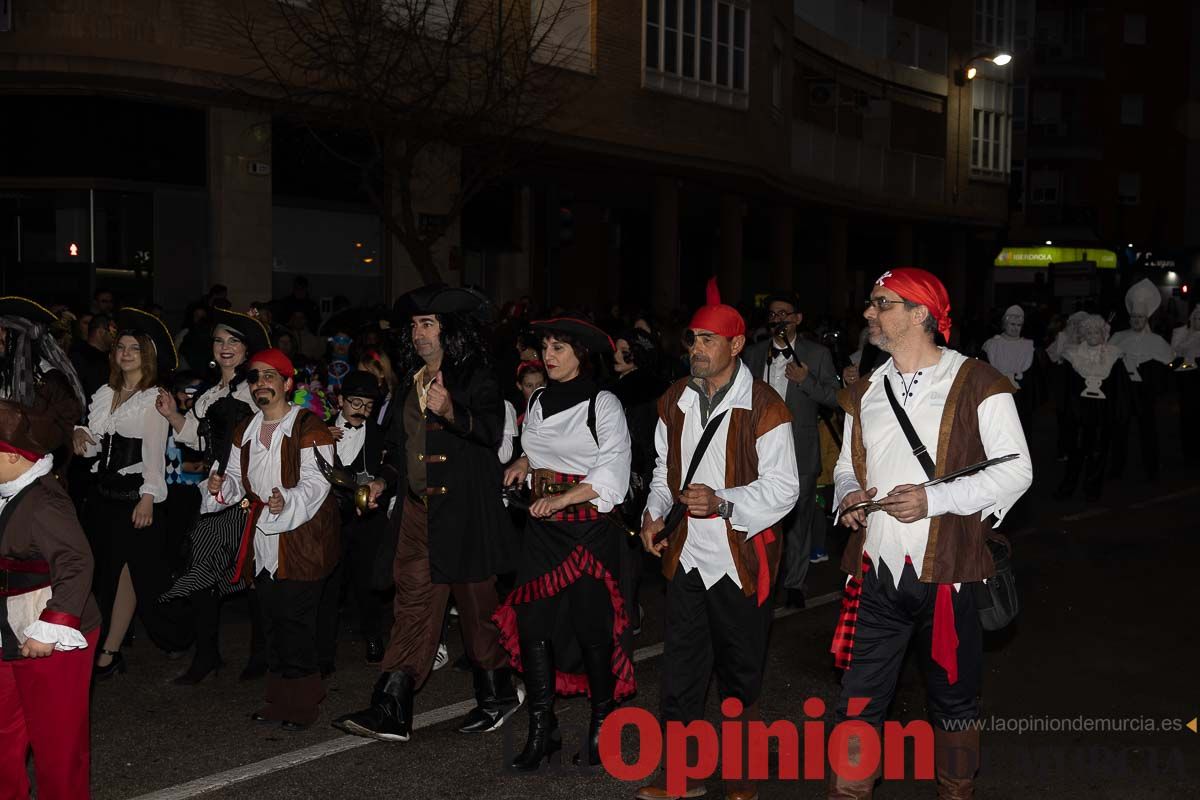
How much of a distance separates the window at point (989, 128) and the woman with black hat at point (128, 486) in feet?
129

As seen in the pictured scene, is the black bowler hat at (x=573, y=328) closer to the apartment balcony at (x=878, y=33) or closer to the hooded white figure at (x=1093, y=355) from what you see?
the hooded white figure at (x=1093, y=355)

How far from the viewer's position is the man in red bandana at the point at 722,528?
528cm

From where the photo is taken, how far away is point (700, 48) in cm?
2553

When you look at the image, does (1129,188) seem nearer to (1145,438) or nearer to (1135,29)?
(1135,29)

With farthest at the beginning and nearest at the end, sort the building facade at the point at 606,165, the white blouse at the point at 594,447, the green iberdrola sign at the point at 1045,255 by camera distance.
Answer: the green iberdrola sign at the point at 1045,255
the building facade at the point at 606,165
the white blouse at the point at 594,447

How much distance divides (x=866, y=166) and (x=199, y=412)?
31383 mm

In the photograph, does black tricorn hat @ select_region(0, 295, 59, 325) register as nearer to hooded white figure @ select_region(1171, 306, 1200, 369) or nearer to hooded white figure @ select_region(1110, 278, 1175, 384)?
hooded white figure @ select_region(1110, 278, 1175, 384)

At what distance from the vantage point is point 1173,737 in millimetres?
6172

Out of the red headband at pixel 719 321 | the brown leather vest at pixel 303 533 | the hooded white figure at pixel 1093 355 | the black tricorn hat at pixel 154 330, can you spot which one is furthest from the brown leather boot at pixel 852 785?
the hooded white figure at pixel 1093 355

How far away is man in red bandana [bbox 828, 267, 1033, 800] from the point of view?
4645 millimetres

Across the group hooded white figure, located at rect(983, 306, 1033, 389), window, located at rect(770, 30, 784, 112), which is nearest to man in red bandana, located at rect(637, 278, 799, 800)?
hooded white figure, located at rect(983, 306, 1033, 389)

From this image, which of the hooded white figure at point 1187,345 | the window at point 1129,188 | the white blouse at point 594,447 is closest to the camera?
the white blouse at point 594,447

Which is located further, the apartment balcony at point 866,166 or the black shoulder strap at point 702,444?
the apartment balcony at point 866,166

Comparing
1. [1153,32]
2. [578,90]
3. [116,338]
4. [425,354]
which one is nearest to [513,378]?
[116,338]
